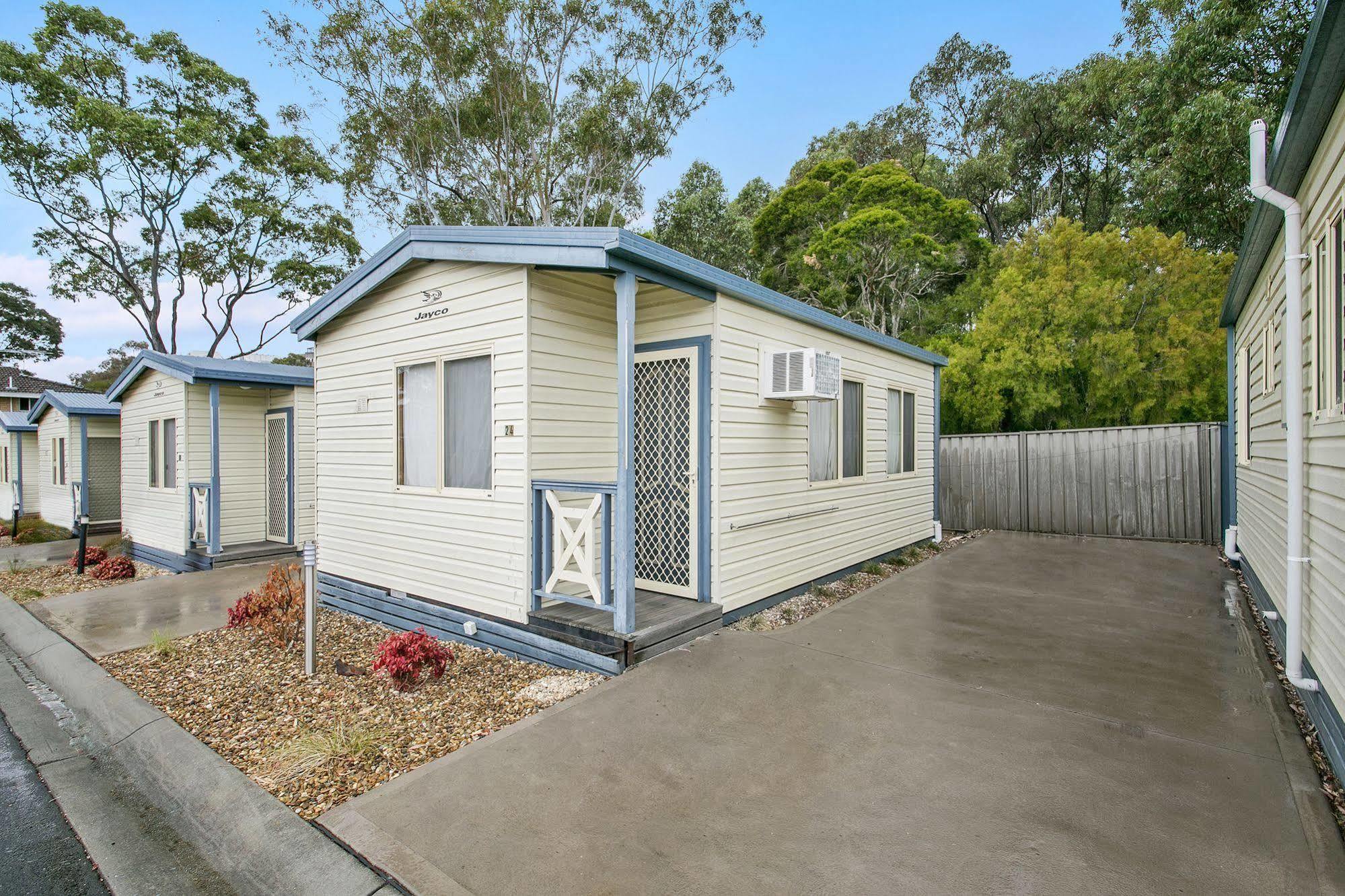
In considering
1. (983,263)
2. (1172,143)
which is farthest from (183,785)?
(983,263)

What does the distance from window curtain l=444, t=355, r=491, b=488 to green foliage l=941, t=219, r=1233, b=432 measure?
33.3ft

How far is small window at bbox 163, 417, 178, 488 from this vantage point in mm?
9219

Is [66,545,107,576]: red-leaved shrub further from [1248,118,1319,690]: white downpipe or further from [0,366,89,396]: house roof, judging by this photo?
[0,366,89,396]: house roof

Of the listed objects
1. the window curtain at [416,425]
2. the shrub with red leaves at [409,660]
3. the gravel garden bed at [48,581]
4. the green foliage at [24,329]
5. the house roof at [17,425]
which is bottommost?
the gravel garden bed at [48,581]

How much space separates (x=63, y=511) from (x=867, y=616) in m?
16.4

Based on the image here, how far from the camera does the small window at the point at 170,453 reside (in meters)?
9.22

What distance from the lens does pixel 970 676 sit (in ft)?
13.3

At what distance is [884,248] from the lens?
606 inches

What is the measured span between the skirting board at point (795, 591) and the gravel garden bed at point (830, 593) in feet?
0.11

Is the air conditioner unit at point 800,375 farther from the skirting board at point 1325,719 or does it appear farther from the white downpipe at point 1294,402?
the skirting board at point 1325,719

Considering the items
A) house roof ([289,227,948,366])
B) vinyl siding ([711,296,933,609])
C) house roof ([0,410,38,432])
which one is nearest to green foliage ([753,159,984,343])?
vinyl siding ([711,296,933,609])

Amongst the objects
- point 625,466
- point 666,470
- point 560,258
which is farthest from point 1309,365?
point 560,258

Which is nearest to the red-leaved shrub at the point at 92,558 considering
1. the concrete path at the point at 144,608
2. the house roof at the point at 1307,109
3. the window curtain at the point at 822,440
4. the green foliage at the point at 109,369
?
the concrete path at the point at 144,608

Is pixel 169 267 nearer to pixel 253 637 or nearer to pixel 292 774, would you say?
pixel 253 637
